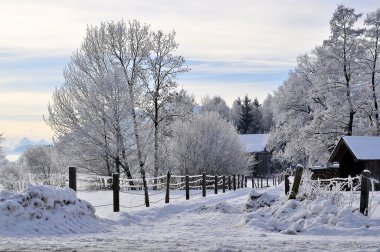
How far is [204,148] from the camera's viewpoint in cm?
4491

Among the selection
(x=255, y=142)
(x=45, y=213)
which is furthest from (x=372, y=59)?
(x=255, y=142)

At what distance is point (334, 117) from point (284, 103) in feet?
28.7

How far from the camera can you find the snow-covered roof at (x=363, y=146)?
30.4 metres

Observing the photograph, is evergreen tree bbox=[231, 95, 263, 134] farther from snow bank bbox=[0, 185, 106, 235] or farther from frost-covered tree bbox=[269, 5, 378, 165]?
snow bank bbox=[0, 185, 106, 235]

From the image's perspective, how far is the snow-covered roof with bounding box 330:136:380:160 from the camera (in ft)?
99.8

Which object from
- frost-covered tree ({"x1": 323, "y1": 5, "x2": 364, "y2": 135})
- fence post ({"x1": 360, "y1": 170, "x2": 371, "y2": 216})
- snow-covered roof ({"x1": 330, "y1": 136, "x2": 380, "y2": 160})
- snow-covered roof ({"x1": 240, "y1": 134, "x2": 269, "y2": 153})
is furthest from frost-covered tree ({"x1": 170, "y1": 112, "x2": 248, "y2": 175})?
fence post ({"x1": 360, "y1": 170, "x2": 371, "y2": 216})

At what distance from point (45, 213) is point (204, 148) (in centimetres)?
3382

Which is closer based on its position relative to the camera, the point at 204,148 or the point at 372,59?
the point at 372,59

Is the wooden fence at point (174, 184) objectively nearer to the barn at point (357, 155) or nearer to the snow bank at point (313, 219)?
the snow bank at point (313, 219)

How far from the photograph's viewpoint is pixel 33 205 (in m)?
11.4

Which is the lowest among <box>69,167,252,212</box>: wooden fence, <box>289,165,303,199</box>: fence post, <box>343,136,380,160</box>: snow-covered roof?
<box>69,167,252,212</box>: wooden fence

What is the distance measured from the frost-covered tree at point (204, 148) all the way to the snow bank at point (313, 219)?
3111 centimetres

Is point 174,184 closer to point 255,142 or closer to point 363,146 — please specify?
point 363,146

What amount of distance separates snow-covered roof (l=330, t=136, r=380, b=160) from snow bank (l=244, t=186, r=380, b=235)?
1859cm
